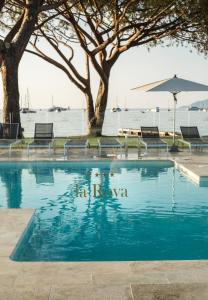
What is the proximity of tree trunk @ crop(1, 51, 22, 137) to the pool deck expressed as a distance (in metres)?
12.5

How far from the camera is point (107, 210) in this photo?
28.7 ft

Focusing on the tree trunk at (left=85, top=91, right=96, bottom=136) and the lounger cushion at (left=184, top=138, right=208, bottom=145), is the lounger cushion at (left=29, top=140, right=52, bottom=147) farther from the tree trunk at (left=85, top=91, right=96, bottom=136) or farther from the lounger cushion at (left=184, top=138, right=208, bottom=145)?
the tree trunk at (left=85, top=91, right=96, bottom=136)

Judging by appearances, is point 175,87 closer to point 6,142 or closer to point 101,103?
point 6,142

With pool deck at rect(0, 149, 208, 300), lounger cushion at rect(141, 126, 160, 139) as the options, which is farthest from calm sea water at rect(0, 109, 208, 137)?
pool deck at rect(0, 149, 208, 300)

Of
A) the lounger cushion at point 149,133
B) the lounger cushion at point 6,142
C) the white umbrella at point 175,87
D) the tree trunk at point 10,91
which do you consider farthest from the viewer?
the tree trunk at point 10,91

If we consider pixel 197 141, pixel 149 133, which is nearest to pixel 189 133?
pixel 197 141

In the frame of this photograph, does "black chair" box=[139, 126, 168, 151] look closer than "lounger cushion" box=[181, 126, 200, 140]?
Yes

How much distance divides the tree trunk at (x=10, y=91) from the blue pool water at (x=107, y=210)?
4.92m

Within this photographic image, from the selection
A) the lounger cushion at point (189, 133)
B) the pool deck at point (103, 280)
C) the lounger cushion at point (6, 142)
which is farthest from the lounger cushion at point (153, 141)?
the pool deck at point (103, 280)

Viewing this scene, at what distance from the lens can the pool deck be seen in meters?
4.10

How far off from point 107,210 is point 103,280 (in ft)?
14.1

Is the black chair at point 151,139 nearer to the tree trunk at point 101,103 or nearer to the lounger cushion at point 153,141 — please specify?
the lounger cushion at point 153,141

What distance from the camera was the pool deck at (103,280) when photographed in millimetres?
4102

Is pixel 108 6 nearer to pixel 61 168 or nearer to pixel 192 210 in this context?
pixel 61 168
